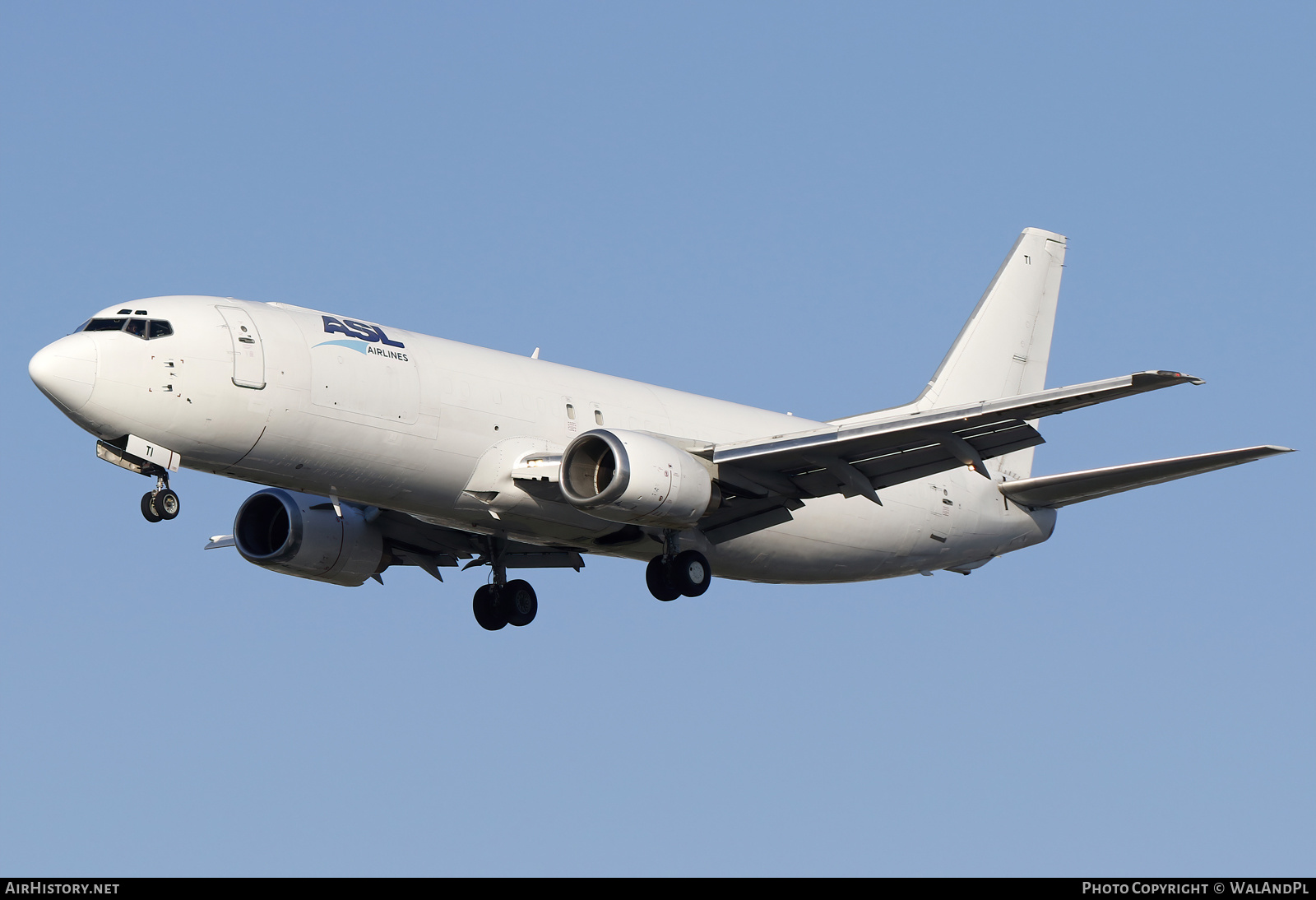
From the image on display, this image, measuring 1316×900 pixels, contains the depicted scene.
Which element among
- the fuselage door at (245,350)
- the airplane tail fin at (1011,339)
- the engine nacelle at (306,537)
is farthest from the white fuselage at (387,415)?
the airplane tail fin at (1011,339)

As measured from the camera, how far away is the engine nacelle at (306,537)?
3603 cm

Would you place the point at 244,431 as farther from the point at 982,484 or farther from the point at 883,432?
the point at 982,484

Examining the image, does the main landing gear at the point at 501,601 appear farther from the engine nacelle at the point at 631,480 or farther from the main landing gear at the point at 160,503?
the main landing gear at the point at 160,503

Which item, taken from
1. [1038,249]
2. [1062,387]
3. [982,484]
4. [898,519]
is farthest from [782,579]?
[1038,249]

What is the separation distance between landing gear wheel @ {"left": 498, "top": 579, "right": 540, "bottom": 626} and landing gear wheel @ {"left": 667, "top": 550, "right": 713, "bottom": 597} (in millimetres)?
4318

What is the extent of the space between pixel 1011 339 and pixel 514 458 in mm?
17314

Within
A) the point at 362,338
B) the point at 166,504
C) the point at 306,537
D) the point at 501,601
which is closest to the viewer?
the point at 166,504

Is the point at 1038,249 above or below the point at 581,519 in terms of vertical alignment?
above

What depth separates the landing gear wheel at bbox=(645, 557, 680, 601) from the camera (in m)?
34.5

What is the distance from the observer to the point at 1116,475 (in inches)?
1412

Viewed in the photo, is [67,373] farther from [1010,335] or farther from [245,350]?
[1010,335]

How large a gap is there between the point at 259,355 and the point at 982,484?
18329 millimetres

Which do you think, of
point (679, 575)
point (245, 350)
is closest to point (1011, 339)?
point (679, 575)

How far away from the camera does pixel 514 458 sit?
104 feet
